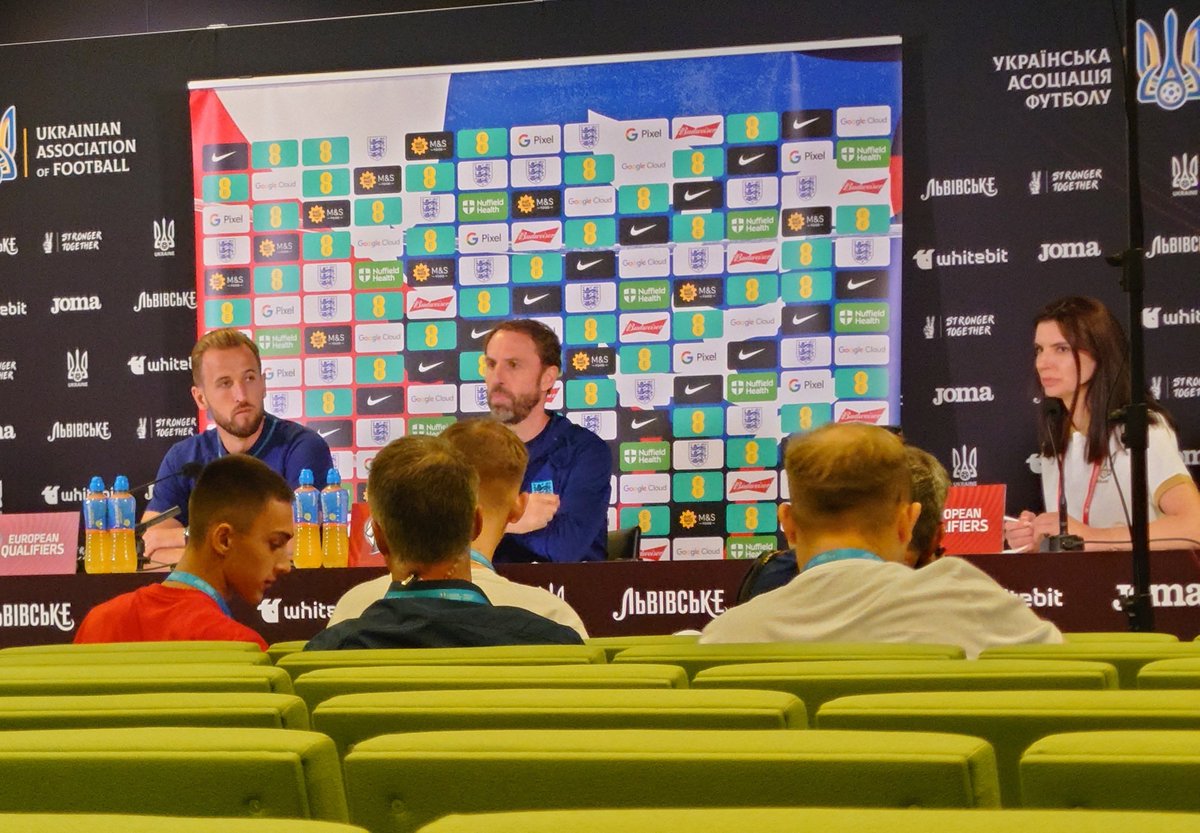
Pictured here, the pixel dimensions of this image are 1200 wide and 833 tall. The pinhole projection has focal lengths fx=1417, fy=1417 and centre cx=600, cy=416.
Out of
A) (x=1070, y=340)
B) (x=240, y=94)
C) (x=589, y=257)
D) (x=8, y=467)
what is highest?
(x=240, y=94)

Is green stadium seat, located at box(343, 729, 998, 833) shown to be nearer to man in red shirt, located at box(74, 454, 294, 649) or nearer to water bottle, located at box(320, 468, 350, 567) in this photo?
man in red shirt, located at box(74, 454, 294, 649)

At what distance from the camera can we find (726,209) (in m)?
5.78

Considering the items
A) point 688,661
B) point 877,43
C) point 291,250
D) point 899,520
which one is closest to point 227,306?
point 291,250

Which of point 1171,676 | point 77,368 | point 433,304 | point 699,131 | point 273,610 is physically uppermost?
point 699,131

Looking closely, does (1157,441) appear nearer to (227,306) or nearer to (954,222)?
(954,222)

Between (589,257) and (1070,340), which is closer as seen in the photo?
(1070,340)

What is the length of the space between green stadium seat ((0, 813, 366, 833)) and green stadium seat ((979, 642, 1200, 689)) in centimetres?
106

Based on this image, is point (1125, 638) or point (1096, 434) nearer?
point (1125, 638)

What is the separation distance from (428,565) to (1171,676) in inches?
53.6

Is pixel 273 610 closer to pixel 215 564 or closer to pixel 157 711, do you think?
pixel 215 564

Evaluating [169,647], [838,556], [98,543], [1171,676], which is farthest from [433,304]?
[1171,676]

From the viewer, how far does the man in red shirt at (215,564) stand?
260cm

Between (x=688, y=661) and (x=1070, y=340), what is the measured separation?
3.77 m

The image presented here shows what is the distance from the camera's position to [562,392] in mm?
5898
